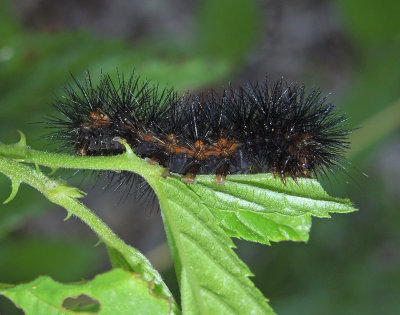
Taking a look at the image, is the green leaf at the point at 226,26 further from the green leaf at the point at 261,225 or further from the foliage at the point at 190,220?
the foliage at the point at 190,220

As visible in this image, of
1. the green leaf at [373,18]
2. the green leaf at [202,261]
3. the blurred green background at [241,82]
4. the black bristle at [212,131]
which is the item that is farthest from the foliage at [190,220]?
the green leaf at [373,18]

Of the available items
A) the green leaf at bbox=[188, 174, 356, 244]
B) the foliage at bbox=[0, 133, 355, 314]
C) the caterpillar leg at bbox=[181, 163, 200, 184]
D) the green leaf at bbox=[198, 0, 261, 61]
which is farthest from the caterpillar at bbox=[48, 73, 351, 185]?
the green leaf at bbox=[198, 0, 261, 61]

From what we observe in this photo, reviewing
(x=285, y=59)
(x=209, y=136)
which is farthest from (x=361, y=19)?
(x=209, y=136)

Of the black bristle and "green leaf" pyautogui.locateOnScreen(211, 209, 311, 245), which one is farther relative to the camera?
the black bristle

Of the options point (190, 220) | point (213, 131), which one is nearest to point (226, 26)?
point (213, 131)

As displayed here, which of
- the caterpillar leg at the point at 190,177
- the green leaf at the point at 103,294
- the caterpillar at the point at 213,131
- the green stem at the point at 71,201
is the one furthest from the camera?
the caterpillar at the point at 213,131

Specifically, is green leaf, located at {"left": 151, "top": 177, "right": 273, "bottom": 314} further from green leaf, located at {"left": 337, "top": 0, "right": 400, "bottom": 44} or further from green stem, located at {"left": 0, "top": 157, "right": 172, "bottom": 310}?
green leaf, located at {"left": 337, "top": 0, "right": 400, "bottom": 44}
